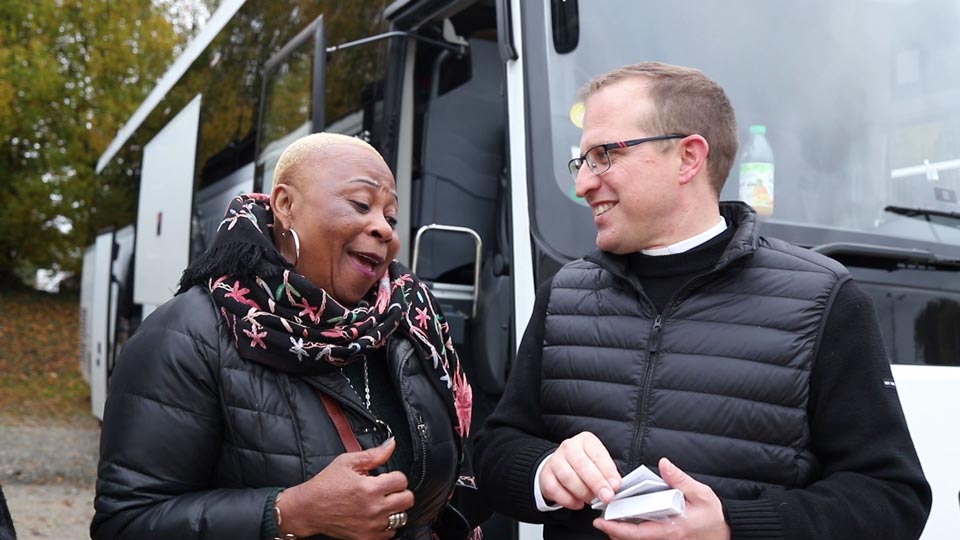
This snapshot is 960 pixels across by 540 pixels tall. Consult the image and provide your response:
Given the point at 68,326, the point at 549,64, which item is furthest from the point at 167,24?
the point at 549,64

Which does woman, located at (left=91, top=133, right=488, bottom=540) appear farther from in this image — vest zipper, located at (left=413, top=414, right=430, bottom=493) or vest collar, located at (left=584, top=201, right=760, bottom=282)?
vest collar, located at (left=584, top=201, right=760, bottom=282)

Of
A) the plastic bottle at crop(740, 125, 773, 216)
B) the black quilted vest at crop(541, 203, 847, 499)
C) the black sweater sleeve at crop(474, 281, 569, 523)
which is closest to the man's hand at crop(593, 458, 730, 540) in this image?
the black quilted vest at crop(541, 203, 847, 499)

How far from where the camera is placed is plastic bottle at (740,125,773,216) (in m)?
2.86

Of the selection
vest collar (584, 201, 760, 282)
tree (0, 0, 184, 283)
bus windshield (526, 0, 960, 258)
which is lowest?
vest collar (584, 201, 760, 282)

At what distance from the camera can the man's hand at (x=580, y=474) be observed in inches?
68.8

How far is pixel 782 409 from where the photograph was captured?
6.04 ft

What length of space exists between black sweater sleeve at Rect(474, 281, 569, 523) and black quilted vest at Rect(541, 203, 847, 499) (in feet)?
0.34

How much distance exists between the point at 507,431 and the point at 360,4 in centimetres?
242

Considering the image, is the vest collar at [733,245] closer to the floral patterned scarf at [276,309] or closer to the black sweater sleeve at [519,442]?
the black sweater sleeve at [519,442]

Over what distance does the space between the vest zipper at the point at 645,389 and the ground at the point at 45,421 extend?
5.75 metres

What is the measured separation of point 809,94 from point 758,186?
1.30 feet

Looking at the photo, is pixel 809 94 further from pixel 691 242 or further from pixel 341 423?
pixel 341 423

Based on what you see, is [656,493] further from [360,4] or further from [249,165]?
[249,165]

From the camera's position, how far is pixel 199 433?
2018mm
